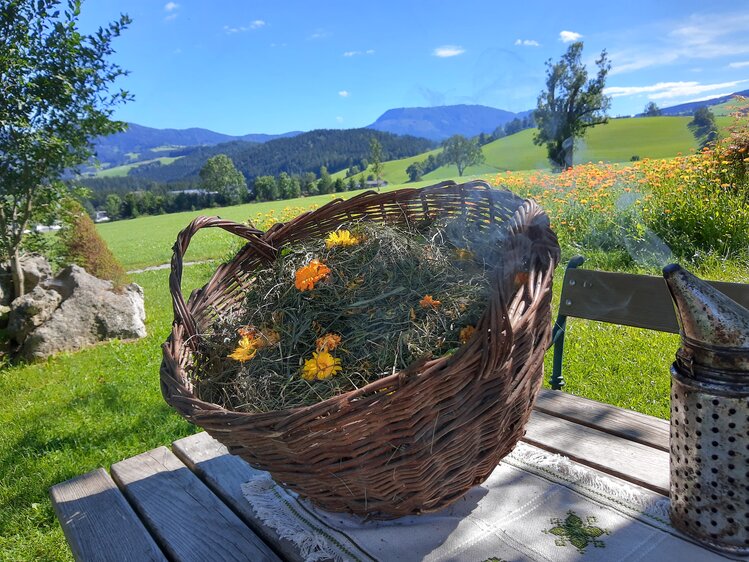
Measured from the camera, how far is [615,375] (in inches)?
119

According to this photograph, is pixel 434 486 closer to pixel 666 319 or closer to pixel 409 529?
pixel 409 529

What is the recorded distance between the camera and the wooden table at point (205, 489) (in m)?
1.10

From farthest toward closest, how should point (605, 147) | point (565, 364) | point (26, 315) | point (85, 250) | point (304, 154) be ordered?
1. point (304, 154)
2. point (605, 147)
3. point (85, 250)
4. point (26, 315)
5. point (565, 364)

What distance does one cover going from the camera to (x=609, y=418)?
1.43 metres

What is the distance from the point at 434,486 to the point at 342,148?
31842 millimetres

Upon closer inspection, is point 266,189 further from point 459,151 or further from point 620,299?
point 620,299

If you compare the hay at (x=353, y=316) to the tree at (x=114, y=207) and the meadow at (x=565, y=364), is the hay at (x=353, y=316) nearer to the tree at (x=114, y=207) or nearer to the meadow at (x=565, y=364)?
the meadow at (x=565, y=364)

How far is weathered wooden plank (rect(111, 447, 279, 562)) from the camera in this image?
1.07 m

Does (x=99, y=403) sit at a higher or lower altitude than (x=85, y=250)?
lower

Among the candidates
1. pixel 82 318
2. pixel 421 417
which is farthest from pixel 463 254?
pixel 82 318

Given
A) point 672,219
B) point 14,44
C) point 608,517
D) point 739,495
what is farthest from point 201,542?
point 672,219

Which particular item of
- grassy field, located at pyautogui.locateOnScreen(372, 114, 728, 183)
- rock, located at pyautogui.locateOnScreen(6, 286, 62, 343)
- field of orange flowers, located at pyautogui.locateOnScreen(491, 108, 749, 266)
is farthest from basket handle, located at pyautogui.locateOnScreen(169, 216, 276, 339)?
rock, located at pyautogui.locateOnScreen(6, 286, 62, 343)

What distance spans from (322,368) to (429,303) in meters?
0.25

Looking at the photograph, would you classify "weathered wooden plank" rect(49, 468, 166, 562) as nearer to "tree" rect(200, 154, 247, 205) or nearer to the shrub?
the shrub
